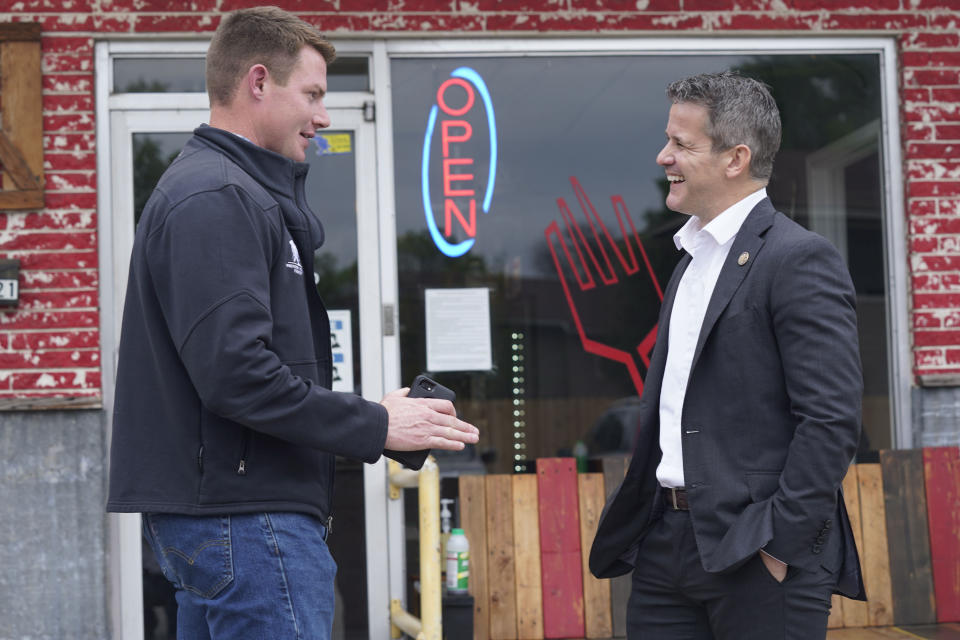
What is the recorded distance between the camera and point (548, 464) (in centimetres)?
491

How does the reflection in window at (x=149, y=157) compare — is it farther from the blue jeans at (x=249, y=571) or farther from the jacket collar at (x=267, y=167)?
the blue jeans at (x=249, y=571)

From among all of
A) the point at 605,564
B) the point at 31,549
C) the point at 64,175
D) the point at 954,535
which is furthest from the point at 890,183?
the point at 31,549

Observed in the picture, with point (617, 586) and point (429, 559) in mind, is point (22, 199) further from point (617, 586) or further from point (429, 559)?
point (617, 586)

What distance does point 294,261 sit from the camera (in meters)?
2.29

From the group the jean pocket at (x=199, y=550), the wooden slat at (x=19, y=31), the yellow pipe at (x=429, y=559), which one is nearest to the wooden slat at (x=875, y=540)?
the yellow pipe at (x=429, y=559)

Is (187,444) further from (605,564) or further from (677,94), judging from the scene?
(677,94)

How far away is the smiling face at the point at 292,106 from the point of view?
240cm

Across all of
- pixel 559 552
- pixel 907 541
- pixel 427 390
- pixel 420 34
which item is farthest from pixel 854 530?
pixel 427 390

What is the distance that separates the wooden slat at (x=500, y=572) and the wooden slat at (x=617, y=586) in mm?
453

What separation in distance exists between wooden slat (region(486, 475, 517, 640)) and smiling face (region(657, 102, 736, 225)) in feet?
7.77

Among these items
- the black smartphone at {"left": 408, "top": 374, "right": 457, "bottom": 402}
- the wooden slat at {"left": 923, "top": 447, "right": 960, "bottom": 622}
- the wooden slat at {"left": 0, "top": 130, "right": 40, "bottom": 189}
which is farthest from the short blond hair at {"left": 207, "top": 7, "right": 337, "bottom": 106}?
the wooden slat at {"left": 923, "top": 447, "right": 960, "bottom": 622}

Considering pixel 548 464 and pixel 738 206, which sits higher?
pixel 738 206

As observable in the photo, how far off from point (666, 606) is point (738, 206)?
1041mm

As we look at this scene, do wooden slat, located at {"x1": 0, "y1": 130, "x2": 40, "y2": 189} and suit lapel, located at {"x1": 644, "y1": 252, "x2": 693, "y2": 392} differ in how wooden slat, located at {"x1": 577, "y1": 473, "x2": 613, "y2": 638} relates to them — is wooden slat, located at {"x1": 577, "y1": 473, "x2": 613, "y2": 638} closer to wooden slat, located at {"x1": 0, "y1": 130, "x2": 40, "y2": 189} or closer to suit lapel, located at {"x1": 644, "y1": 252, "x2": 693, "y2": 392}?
suit lapel, located at {"x1": 644, "y1": 252, "x2": 693, "y2": 392}
